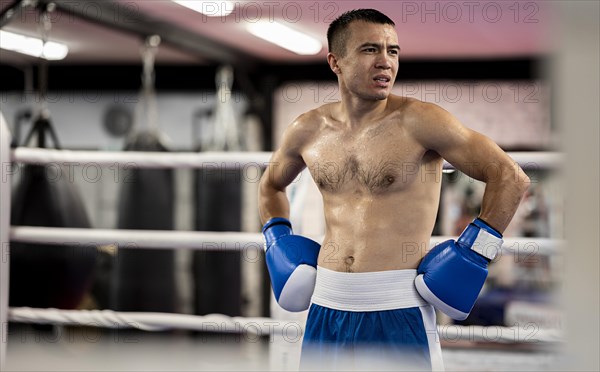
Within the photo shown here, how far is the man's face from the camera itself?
1380mm

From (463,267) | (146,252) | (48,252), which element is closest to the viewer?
(463,267)

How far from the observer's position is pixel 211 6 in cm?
380

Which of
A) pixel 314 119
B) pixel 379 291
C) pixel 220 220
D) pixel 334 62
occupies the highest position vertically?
pixel 334 62

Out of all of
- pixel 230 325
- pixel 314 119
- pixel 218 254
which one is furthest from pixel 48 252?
pixel 314 119

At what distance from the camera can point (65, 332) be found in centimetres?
438

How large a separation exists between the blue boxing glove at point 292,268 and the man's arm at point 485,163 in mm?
330

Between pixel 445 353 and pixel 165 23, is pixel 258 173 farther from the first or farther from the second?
pixel 445 353

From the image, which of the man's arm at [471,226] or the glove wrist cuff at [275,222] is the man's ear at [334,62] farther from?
the glove wrist cuff at [275,222]

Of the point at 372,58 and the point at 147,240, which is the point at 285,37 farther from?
the point at 372,58

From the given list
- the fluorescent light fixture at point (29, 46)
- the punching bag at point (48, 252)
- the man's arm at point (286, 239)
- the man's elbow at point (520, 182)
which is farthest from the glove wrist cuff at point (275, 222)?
the fluorescent light fixture at point (29, 46)

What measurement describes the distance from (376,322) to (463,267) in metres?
0.19

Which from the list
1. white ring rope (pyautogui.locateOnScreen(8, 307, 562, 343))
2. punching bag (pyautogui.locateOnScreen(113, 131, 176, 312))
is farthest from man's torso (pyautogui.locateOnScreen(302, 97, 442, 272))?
punching bag (pyautogui.locateOnScreen(113, 131, 176, 312))

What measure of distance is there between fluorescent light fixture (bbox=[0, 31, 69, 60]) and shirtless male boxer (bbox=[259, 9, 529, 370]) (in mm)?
2454

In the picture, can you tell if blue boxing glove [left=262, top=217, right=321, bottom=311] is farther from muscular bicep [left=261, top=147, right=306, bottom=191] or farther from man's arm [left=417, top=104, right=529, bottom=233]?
man's arm [left=417, top=104, right=529, bottom=233]
